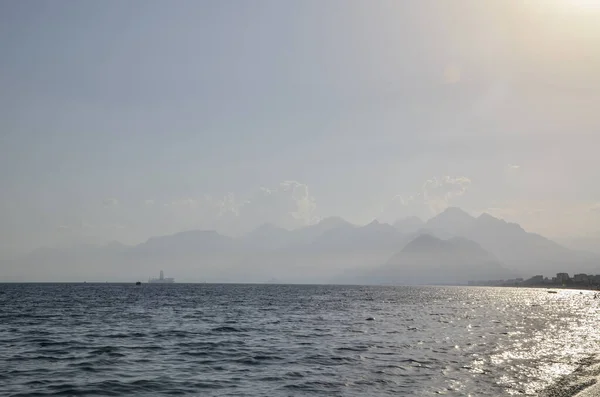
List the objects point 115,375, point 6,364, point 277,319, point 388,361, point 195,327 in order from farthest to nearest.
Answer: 1. point 277,319
2. point 195,327
3. point 388,361
4. point 6,364
5. point 115,375

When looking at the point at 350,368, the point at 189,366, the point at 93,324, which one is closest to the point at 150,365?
the point at 189,366

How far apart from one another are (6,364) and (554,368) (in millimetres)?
38024

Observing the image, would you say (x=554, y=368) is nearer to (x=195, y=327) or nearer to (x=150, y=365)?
(x=150, y=365)

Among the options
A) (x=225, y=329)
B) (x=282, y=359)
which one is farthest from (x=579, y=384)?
(x=225, y=329)

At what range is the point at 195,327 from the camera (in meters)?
58.8

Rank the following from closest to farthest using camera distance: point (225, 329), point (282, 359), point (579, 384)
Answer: point (579, 384), point (282, 359), point (225, 329)

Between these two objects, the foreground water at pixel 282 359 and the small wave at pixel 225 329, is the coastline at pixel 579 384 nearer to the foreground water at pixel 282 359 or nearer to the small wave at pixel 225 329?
the foreground water at pixel 282 359

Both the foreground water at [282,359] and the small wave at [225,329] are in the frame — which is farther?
the small wave at [225,329]

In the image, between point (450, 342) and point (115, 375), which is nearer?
point (115, 375)

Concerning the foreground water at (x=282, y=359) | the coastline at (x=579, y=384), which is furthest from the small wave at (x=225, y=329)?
the coastline at (x=579, y=384)

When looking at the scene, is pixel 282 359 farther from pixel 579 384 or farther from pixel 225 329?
pixel 225 329

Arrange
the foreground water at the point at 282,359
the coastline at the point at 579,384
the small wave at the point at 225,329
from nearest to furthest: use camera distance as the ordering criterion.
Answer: the coastline at the point at 579,384 < the foreground water at the point at 282,359 < the small wave at the point at 225,329

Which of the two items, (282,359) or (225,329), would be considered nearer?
(282,359)

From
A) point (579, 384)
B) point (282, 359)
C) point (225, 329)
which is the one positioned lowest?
point (225, 329)
